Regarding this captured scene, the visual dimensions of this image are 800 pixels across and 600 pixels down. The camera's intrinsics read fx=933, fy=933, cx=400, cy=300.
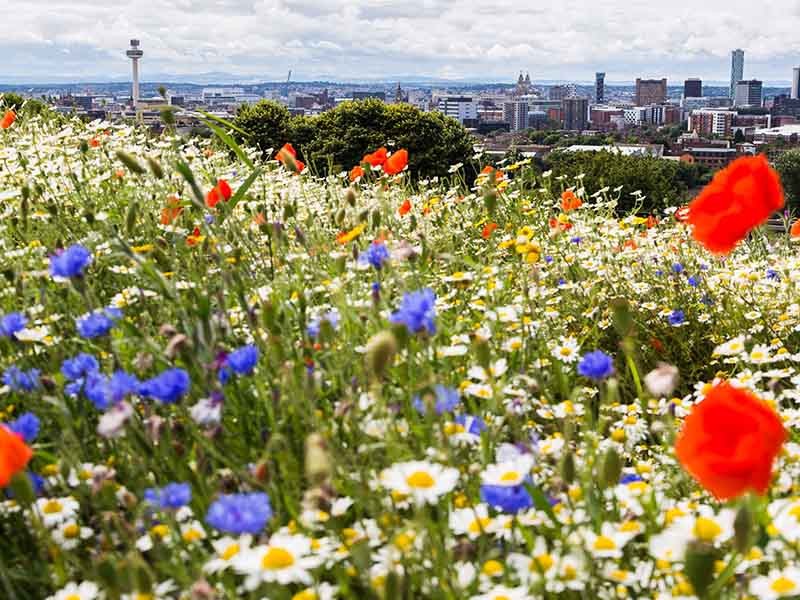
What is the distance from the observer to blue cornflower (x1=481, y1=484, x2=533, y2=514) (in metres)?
1.23

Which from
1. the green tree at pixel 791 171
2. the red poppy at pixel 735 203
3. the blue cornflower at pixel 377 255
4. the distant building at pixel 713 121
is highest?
the distant building at pixel 713 121

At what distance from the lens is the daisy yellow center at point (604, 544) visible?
123 cm

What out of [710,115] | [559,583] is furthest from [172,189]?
[710,115]

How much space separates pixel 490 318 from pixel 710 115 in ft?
471

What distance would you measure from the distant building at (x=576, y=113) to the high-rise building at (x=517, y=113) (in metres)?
7.03

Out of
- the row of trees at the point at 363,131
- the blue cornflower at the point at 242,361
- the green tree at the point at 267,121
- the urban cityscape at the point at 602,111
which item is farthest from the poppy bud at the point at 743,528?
the urban cityscape at the point at 602,111

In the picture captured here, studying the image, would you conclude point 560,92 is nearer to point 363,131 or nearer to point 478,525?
point 363,131

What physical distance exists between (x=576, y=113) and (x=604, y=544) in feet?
511

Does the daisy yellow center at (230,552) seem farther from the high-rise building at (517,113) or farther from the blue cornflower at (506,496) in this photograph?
the high-rise building at (517,113)

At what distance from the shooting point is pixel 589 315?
2.73 meters

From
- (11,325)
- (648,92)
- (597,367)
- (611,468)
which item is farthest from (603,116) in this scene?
(611,468)

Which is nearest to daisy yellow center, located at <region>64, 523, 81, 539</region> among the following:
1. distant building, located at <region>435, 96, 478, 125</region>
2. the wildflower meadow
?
the wildflower meadow

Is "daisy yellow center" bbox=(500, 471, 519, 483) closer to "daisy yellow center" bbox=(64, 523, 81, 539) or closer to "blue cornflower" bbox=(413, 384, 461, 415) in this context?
"blue cornflower" bbox=(413, 384, 461, 415)

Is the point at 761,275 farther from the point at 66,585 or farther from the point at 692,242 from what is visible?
the point at 66,585
